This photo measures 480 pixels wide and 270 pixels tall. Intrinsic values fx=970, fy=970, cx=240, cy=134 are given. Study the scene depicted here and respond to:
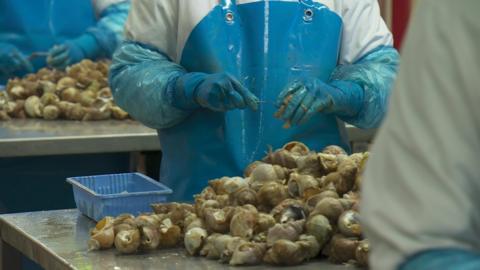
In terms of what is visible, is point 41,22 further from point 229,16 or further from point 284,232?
point 284,232

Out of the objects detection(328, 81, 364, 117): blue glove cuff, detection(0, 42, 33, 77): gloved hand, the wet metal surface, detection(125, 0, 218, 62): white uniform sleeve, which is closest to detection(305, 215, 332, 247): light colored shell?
detection(328, 81, 364, 117): blue glove cuff

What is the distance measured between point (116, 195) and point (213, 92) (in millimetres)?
301

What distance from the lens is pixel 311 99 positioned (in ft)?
6.75

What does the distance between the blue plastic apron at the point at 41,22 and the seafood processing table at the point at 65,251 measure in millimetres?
2311

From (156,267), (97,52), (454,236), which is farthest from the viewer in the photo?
(97,52)

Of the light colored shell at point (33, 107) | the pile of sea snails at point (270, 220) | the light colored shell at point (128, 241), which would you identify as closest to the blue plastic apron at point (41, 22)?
the light colored shell at point (33, 107)

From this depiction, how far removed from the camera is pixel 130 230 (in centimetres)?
169

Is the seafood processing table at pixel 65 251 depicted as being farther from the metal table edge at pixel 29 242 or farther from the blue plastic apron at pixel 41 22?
the blue plastic apron at pixel 41 22

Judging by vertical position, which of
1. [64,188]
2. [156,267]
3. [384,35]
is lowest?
[64,188]

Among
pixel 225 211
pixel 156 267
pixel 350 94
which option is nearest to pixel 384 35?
pixel 350 94

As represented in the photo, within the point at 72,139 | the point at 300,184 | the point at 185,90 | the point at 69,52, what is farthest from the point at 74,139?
the point at 300,184

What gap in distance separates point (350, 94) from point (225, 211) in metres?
0.59

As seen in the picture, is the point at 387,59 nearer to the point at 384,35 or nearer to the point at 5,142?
the point at 384,35

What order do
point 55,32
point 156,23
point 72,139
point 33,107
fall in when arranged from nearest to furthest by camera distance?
point 156,23 → point 72,139 → point 33,107 → point 55,32
